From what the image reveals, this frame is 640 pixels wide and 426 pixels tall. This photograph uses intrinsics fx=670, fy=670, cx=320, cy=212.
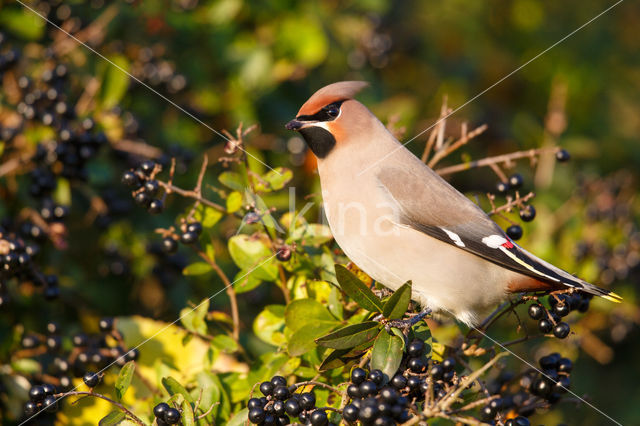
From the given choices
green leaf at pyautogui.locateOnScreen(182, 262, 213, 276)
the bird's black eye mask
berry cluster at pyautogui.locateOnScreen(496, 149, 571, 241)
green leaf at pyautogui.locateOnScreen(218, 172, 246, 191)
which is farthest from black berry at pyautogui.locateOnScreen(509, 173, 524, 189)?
green leaf at pyautogui.locateOnScreen(182, 262, 213, 276)

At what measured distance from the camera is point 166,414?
2035 millimetres

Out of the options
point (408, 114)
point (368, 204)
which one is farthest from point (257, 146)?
point (368, 204)

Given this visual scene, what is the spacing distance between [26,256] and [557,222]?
2987mm

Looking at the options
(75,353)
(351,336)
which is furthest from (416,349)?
(75,353)

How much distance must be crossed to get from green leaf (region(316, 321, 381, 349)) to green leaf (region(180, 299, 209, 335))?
61 cm

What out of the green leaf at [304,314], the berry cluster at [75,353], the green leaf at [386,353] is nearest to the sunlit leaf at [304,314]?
the green leaf at [304,314]

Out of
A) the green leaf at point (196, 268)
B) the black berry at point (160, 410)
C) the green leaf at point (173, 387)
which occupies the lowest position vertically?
the green leaf at point (173, 387)

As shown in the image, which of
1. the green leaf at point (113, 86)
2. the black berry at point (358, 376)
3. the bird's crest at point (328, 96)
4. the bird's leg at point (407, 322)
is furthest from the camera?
the green leaf at point (113, 86)

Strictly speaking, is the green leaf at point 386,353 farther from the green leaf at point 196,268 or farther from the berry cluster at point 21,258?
the berry cluster at point 21,258

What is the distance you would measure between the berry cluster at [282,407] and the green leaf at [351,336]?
0.16 m

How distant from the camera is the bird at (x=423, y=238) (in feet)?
8.30

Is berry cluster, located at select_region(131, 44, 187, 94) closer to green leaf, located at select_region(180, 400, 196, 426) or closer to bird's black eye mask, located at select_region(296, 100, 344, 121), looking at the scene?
bird's black eye mask, located at select_region(296, 100, 344, 121)

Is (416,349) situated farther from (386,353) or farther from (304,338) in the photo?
(304,338)

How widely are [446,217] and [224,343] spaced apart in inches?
39.1
